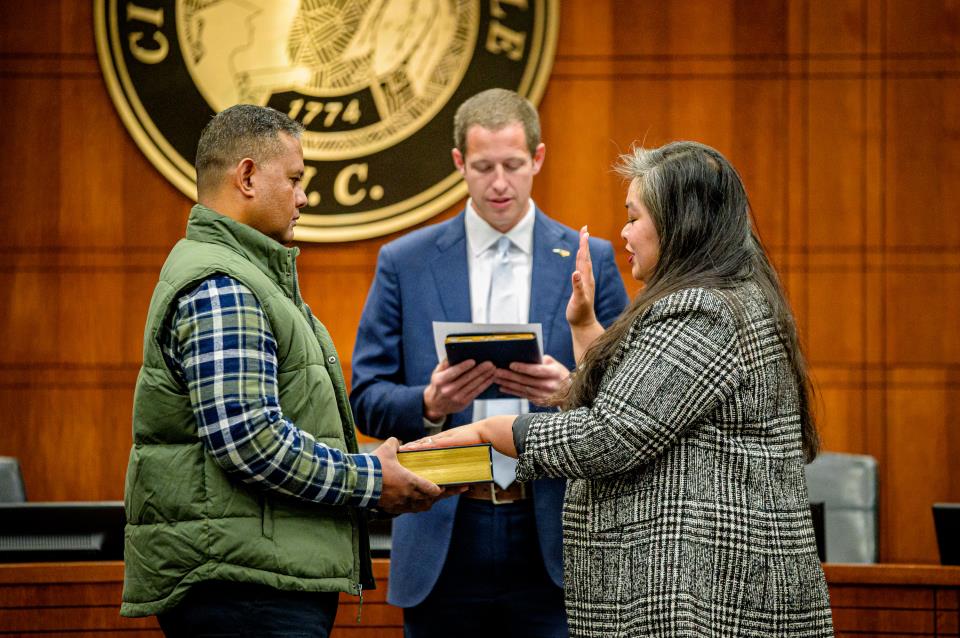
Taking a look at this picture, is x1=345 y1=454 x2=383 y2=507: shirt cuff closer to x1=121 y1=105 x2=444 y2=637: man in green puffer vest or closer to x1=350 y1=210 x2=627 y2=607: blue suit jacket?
x1=121 y1=105 x2=444 y2=637: man in green puffer vest

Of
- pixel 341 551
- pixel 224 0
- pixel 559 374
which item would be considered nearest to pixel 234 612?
pixel 341 551

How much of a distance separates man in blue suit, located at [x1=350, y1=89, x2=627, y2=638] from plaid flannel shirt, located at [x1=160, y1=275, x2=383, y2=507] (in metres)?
0.58

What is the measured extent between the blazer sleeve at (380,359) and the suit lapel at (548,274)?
1.07ft

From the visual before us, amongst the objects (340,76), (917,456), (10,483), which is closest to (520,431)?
(10,483)

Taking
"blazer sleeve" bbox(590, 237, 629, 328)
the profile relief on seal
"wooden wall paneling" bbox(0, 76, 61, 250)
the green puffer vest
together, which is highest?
the profile relief on seal

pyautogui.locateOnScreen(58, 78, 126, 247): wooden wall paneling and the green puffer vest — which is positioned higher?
pyautogui.locateOnScreen(58, 78, 126, 247): wooden wall paneling

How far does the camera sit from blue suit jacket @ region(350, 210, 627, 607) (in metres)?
2.47

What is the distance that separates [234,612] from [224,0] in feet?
10.3

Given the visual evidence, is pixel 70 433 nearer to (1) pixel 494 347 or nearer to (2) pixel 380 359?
(2) pixel 380 359

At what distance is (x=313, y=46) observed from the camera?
433 centimetres

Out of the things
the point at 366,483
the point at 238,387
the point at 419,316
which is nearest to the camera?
the point at 238,387

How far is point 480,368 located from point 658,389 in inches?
23.0

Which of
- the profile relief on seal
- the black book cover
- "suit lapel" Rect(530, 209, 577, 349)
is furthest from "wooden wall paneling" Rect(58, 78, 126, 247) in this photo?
the black book cover

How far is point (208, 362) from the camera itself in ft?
5.61
